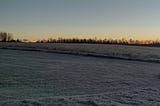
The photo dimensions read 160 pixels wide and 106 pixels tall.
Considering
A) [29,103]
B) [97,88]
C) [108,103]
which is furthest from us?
[97,88]

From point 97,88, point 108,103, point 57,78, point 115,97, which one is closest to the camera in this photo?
point 108,103

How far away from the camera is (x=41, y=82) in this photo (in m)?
16.8

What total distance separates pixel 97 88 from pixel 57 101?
182 inches

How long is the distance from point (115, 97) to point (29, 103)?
406cm

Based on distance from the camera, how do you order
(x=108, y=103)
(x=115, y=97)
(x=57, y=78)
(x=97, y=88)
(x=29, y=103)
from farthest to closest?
(x=57, y=78), (x=97, y=88), (x=115, y=97), (x=108, y=103), (x=29, y=103)

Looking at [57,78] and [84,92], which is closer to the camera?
[84,92]

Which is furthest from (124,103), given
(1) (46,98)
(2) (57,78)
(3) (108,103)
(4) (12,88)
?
(2) (57,78)

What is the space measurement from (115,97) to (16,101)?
14.4 feet

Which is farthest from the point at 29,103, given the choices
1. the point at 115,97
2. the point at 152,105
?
the point at 152,105

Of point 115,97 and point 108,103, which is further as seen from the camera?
point 115,97

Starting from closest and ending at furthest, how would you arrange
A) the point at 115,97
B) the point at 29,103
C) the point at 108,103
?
1. the point at 29,103
2. the point at 108,103
3. the point at 115,97

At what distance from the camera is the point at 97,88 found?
1587cm

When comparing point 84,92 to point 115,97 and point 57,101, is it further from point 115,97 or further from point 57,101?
point 57,101

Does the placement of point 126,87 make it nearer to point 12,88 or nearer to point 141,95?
point 141,95
